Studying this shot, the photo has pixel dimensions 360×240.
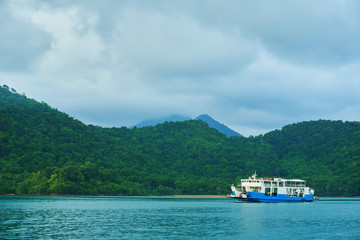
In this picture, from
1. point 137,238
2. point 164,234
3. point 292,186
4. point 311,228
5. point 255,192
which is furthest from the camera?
point 292,186

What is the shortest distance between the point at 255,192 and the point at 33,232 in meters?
90.8

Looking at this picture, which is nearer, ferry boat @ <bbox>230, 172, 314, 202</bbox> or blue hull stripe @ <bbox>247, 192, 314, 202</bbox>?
blue hull stripe @ <bbox>247, 192, 314, 202</bbox>

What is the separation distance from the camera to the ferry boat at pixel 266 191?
133375mm

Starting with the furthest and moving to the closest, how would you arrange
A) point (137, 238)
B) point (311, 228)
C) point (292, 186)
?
point (292, 186), point (311, 228), point (137, 238)

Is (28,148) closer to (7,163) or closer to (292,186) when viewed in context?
(7,163)

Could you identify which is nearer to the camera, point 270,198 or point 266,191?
point 270,198

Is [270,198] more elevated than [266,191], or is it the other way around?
[266,191]

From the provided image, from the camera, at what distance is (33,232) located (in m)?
52.3

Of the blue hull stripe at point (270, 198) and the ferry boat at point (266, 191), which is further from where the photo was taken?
the ferry boat at point (266, 191)

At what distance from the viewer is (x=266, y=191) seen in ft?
453

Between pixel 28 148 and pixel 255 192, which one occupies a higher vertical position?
pixel 28 148

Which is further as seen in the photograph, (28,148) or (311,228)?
(28,148)

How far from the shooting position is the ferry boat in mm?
133375

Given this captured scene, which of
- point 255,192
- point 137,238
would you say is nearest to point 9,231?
point 137,238
